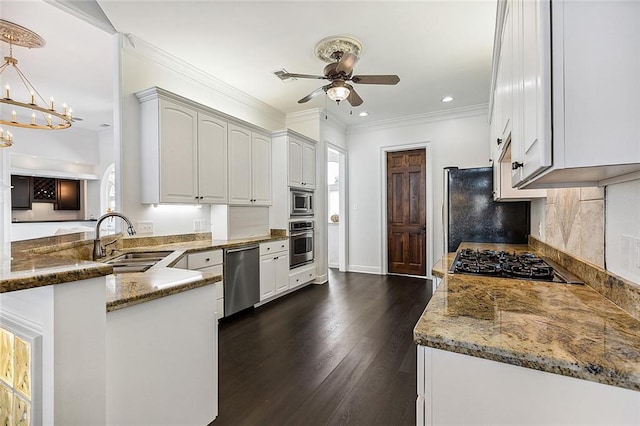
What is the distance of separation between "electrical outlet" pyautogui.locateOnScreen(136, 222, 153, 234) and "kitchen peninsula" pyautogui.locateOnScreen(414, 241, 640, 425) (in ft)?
9.29

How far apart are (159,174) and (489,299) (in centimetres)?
275

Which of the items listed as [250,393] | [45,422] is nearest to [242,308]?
[250,393]

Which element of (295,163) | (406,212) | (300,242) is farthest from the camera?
(406,212)

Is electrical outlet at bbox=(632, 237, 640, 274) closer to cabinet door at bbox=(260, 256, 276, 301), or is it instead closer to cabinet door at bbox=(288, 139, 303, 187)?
cabinet door at bbox=(260, 256, 276, 301)

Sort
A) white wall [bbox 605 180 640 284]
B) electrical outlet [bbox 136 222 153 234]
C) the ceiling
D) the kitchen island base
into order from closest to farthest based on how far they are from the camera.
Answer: white wall [bbox 605 180 640 284] → the kitchen island base → the ceiling → electrical outlet [bbox 136 222 153 234]

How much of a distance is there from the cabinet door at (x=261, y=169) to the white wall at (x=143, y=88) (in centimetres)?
60

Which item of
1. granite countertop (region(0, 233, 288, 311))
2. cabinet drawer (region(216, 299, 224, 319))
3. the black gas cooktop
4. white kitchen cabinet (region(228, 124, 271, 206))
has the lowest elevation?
cabinet drawer (region(216, 299, 224, 319))

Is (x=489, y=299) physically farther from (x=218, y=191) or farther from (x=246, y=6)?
(x=218, y=191)

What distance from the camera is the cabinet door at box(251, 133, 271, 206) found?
3873mm

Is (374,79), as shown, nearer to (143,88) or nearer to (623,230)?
(623,230)

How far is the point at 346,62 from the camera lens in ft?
8.05

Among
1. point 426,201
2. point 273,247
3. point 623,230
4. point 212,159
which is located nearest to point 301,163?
point 273,247

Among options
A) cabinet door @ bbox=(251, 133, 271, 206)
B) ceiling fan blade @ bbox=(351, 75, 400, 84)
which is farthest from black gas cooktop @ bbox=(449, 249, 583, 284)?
cabinet door @ bbox=(251, 133, 271, 206)

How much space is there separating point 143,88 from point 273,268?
2.41m
